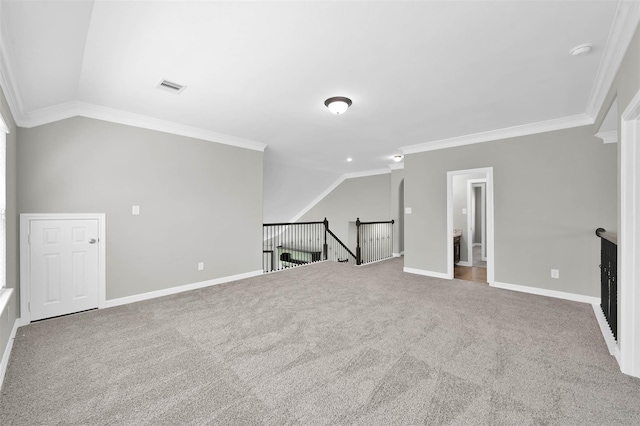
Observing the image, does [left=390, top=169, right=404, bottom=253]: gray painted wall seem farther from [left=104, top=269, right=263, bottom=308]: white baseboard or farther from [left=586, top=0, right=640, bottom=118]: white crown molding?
[left=586, top=0, right=640, bottom=118]: white crown molding

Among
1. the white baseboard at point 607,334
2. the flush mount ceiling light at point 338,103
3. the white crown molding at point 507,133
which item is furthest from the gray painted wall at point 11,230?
the white crown molding at point 507,133

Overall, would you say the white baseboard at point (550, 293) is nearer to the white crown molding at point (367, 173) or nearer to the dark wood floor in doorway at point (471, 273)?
the dark wood floor in doorway at point (471, 273)

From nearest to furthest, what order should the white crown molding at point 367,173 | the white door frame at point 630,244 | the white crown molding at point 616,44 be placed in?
the white crown molding at point 616,44, the white door frame at point 630,244, the white crown molding at point 367,173

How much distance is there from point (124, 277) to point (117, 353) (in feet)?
5.48

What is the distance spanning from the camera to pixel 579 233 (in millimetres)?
4066

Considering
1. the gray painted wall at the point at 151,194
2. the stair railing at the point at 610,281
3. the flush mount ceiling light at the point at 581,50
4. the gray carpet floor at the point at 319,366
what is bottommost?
the gray carpet floor at the point at 319,366

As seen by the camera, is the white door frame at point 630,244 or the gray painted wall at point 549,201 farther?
the gray painted wall at point 549,201

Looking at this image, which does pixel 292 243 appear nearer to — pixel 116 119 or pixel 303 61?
pixel 116 119

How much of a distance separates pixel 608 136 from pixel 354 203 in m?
6.46

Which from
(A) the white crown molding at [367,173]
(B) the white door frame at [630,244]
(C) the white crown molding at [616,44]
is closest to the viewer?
(C) the white crown molding at [616,44]

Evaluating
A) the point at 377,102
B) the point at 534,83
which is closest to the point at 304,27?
the point at 377,102

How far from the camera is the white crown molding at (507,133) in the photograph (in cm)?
403

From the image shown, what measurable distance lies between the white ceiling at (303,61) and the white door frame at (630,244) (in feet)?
2.59

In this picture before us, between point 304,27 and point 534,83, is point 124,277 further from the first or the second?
point 534,83
